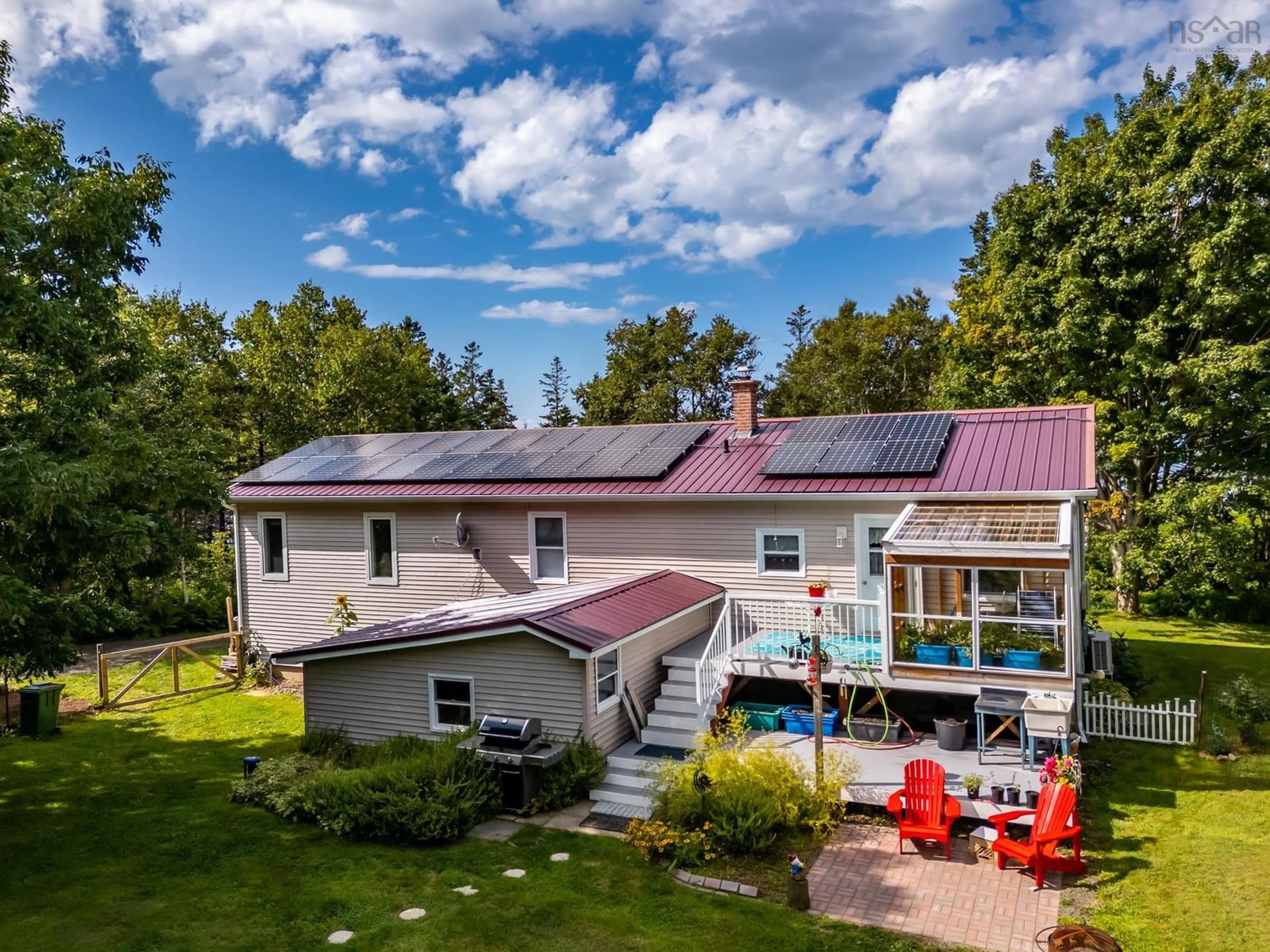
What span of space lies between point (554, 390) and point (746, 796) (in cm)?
5544

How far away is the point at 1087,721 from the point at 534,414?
52056 mm

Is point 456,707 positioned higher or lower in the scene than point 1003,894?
higher

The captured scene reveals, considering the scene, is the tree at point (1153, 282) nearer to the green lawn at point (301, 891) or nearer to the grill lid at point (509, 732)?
the grill lid at point (509, 732)

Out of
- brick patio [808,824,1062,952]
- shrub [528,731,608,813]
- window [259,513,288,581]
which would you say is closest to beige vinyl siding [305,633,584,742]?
shrub [528,731,608,813]

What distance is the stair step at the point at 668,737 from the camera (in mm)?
12367

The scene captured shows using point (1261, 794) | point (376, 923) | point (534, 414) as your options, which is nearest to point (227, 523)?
point (534, 414)

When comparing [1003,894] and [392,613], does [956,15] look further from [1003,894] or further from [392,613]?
[392,613]

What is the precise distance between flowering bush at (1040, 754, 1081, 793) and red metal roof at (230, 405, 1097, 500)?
4.62 meters

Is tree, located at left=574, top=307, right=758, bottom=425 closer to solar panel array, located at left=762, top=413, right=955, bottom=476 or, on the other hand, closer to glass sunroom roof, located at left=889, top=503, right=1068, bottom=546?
solar panel array, located at left=762, top=413, right=955, bottom=476

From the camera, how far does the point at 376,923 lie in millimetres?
8289

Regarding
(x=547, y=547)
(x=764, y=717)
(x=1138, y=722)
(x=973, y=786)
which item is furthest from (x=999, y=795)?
(x=547, y=547)

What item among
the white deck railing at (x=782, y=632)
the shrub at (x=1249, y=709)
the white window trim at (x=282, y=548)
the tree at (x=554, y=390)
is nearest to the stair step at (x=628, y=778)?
the white deck railing at (x=782, y=632)

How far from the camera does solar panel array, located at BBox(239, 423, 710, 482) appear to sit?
17.5 meters

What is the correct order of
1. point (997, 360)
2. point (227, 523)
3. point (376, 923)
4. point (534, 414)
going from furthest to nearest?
1. point (534, 414)
2. point (227, 523)
3. point (997, 360)
4. point (376, 923)
